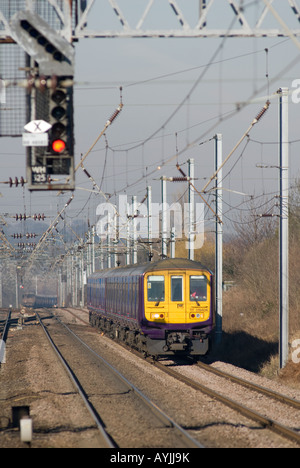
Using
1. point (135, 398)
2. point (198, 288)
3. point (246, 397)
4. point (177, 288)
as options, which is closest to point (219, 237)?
point (198, 288)

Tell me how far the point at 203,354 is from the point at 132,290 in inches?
151

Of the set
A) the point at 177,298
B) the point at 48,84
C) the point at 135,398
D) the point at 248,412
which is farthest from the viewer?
the point at 177,298

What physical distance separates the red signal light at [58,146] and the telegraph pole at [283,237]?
11.0m

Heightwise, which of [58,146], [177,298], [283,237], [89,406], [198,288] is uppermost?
[58,146]

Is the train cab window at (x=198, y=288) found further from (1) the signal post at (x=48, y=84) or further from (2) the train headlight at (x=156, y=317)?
(1) the signal post at (x=48, y=84)

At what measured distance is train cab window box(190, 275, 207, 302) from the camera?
22.7 meters

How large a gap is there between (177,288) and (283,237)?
3976 mm

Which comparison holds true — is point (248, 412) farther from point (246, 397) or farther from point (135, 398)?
point (135, 398)

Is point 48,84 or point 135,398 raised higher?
point 48,84

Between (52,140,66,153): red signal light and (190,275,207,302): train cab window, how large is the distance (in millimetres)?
12771

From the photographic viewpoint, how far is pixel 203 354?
2261 centimetres

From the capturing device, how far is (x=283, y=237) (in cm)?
2083

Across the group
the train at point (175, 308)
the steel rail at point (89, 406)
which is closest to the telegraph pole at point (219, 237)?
the train at point (175, 308)
